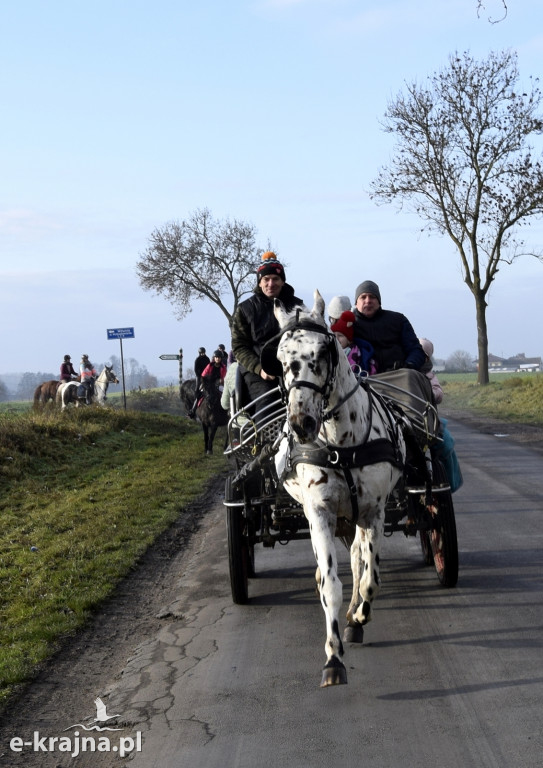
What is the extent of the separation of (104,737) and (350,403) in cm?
242

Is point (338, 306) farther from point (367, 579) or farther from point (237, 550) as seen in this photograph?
point (367, 579)

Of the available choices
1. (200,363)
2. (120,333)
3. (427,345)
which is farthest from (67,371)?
(427,345)

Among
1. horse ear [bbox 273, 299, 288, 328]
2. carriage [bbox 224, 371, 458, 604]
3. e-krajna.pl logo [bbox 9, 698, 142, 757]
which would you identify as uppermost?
horse ear [bbox 273, 299, 288, 328]

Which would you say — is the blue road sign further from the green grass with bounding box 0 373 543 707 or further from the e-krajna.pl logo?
the e-krajna.pl logo

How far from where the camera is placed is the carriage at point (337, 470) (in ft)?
17.3

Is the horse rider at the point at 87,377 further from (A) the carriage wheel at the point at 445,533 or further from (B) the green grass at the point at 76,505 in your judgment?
(A) the carriage wheel at the point at 445,533

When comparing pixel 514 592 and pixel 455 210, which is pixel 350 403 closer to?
pixel 514 592

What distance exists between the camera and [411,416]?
7.13 metres

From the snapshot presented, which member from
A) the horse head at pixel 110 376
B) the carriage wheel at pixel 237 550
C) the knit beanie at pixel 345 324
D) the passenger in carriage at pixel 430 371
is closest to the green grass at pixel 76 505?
the carriage wheel at pixel 237 550

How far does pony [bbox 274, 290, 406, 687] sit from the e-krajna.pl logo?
112 cm

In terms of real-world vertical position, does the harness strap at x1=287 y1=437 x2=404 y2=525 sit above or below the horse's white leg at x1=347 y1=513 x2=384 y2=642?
above

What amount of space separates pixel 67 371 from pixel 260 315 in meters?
28.5

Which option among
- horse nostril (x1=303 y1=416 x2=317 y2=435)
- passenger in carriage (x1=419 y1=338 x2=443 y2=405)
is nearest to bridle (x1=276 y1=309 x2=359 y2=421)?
horse nostril (x1=303 y1=416 x2=317 y2=435)

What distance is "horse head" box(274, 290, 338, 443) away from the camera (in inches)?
195
